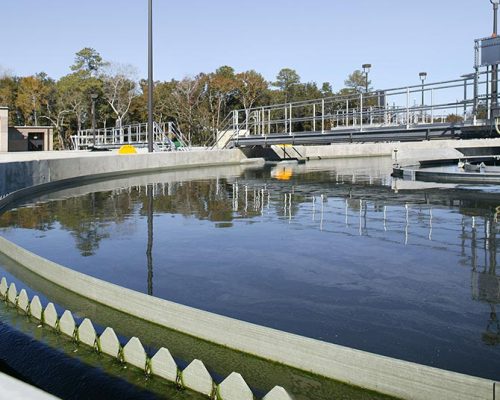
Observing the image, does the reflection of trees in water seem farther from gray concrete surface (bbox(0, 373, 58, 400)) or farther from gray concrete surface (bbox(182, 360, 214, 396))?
gray concrete surface (bbox(0, 373, 58, 400))

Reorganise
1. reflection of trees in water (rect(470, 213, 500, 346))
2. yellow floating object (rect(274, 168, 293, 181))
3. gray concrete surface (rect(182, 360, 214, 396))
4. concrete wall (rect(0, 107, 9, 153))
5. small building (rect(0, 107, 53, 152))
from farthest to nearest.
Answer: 1. small building (rect(0, 107, 53, 152))
2. concrete wall (rect(0, 107, 9, 153))
3. yellow floating object (rect(274, 168, 293, 181))
4. reflection of trees in water (rect(470, 213, 500, 346))
5. gray concrete surface (rect(182, 360, 214, 396))

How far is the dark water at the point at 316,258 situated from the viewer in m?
5.44

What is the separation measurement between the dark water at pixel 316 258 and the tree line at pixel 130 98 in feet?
147

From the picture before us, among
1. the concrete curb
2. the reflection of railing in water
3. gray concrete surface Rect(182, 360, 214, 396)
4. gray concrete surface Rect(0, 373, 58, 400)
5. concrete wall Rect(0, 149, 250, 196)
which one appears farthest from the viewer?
concrete wall Rect(0, 149, 250, 196)

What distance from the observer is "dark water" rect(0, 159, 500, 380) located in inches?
214

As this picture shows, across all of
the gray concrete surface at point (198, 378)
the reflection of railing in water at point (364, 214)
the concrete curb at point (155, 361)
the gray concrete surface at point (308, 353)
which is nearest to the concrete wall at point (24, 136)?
the reflection of railing in water at point (364, 214)

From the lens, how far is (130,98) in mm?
64688

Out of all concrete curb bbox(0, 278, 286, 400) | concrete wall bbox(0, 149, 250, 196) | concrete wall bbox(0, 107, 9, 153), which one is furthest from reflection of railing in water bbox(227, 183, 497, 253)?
concrete wall bbox(0, 107, 9, 153)

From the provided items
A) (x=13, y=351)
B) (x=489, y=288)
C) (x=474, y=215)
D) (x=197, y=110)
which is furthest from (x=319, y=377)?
(x=197, y=110)

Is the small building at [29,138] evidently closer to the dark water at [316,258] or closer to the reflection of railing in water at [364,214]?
Result: the dark water at [316,258]

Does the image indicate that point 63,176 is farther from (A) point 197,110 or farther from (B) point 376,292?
(A) point 197,110

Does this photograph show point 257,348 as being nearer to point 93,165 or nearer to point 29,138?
point 93,165

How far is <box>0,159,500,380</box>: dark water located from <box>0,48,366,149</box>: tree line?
147ft

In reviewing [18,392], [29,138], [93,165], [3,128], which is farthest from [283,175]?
[29,138]
